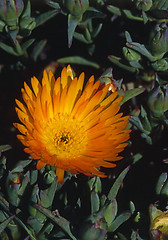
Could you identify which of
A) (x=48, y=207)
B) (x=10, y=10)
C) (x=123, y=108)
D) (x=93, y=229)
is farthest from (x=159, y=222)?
(x=10, y=10)

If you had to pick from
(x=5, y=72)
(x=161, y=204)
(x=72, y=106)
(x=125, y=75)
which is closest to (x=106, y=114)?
(x=72, y=106)

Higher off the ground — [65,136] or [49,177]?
[49,177]

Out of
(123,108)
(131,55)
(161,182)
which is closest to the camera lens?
(161,182)

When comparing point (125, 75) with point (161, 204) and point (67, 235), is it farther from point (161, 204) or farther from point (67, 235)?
point (67, 235)

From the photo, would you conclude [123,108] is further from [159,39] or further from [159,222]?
[159,222]

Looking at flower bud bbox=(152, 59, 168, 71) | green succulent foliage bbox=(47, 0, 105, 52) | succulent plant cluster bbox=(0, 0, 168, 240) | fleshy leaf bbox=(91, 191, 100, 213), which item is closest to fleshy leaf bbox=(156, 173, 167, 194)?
succulent plant cluster bbox=(0, 0, 168, 240)

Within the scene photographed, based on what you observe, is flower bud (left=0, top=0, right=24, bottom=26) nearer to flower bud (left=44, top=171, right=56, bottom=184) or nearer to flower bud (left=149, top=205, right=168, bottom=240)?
flower bud (left=44, top=171, right=56, bottom=184)
